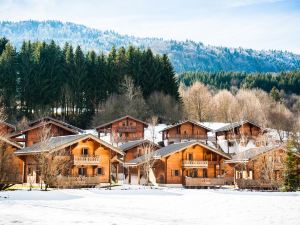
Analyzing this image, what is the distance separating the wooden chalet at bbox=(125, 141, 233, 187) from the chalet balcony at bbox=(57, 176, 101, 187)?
984 cm

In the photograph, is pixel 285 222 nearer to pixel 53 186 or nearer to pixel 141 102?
pixel 53 186

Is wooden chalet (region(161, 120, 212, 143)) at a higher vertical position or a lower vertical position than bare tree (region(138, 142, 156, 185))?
higher

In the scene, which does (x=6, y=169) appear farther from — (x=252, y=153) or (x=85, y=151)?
(x=252, y=153)

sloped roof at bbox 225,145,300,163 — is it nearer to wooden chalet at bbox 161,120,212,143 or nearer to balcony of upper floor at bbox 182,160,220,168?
balcony of upper floor at bbox 182,160,220,168

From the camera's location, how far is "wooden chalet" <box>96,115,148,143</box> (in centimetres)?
8069

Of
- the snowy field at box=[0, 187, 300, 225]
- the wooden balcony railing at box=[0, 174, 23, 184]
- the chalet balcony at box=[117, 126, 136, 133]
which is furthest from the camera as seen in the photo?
the chalet balcony at box=[117, 126, 136, 133]

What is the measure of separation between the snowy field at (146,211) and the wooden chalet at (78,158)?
12.0 meters

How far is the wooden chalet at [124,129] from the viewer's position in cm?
8069

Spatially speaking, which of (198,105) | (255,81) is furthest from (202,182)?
(255,81)

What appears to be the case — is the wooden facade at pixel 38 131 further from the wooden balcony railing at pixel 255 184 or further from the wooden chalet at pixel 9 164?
the wooden balcony railing at pixel 255 184

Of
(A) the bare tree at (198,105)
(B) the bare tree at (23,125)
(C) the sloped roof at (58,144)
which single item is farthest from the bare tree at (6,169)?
(A) the bare tree at (198,105)

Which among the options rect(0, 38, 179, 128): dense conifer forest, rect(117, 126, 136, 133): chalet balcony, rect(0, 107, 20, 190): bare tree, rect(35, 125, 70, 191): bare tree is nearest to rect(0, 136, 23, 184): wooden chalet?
rect(0, 107, 20, 190): bare tree

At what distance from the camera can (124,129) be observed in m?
81.4

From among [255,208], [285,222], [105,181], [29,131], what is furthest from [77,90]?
[285,222]
